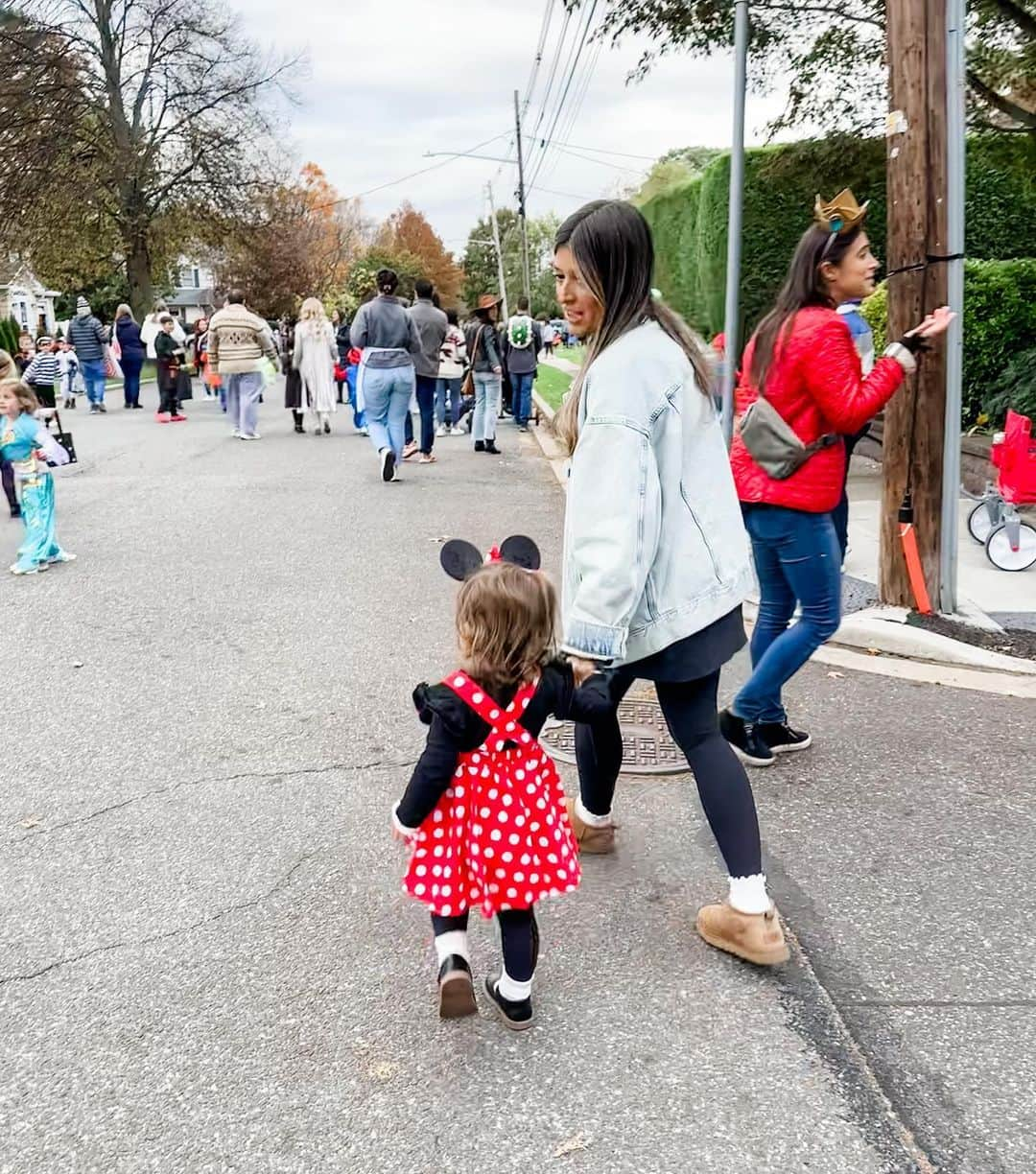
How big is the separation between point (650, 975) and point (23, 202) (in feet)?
115

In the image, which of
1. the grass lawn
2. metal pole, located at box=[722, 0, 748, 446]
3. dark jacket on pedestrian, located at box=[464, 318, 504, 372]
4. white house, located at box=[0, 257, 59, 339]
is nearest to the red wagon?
metal pole, located at box=[722, 0, 748, 446]

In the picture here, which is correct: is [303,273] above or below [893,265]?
above

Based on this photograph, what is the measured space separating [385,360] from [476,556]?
8.71m

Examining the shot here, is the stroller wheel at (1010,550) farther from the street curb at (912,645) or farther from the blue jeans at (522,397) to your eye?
the blue jeans at (522,397)

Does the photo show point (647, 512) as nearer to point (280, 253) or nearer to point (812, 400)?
point (812, 400)

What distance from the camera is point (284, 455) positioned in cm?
1330

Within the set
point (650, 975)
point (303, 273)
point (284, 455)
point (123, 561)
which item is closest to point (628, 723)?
point (650, 975)

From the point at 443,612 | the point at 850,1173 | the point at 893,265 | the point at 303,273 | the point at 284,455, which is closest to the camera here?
the point at 850,1173

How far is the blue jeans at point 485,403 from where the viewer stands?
43.9 ft

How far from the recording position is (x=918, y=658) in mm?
5379

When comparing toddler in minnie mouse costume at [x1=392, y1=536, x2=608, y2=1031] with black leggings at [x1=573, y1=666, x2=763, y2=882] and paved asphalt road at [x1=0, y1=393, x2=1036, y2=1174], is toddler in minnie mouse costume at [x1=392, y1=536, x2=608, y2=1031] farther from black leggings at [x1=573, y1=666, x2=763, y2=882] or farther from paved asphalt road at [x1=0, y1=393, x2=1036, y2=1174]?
black leggings at [x1=573, y1=666, x2=763, y2=882]

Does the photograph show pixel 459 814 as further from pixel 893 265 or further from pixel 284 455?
pixel 284 455

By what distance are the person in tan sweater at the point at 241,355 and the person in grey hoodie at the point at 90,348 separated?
17.7ft

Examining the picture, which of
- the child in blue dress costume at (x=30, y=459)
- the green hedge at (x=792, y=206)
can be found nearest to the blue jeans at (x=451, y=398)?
the green hedge at (x=792, y=206)
